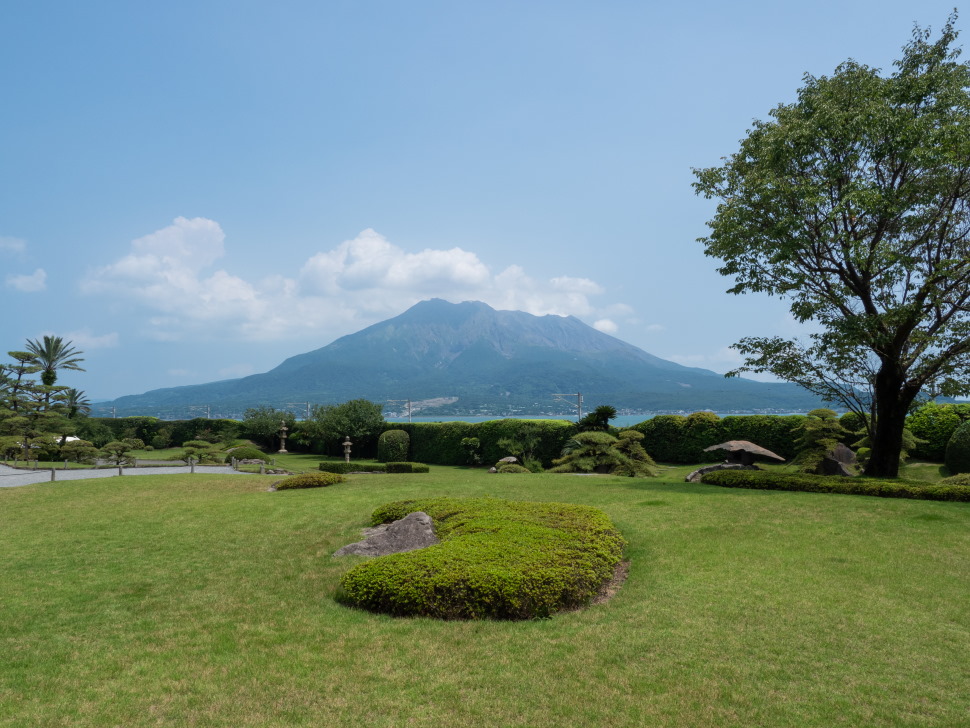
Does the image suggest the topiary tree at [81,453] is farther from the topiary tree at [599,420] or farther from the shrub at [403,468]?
the topiary tree at [599,420]

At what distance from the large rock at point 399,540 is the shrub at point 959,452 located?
60.2ft

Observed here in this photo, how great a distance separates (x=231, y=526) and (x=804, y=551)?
11.5m

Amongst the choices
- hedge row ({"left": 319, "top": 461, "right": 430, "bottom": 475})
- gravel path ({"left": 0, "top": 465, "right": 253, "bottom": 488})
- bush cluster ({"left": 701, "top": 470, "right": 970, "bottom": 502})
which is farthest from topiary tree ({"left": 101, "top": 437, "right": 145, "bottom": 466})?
bush cluster ({"left": 701, "top": 470, "right": 970, "bottom": 502})

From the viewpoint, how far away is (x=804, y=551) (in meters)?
9.74

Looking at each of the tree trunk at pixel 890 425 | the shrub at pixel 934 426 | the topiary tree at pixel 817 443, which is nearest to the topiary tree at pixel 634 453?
the topiary tree at pixel 817 443

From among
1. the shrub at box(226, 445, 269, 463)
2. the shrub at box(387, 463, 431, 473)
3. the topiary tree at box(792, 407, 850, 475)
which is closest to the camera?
the topiary tree at box(792, 407, 850, 475)

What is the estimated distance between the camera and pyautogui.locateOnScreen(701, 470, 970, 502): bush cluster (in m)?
13.1

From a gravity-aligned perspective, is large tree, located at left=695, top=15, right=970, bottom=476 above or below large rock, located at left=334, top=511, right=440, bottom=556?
above

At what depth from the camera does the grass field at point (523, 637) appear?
5250 mm

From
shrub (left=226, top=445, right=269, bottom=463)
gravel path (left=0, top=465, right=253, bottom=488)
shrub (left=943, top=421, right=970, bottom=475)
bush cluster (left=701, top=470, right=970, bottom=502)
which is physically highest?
shrub (left=943, top=421, right=970, bottom=475)

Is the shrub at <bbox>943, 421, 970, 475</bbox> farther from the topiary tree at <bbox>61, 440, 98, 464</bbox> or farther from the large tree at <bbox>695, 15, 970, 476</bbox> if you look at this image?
the topiary tree at <bbox>61, 440, 98, 464</bbox>

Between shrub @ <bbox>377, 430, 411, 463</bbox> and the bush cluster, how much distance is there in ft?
78.4

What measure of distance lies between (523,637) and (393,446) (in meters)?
31.8

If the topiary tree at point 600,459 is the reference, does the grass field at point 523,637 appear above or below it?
below
